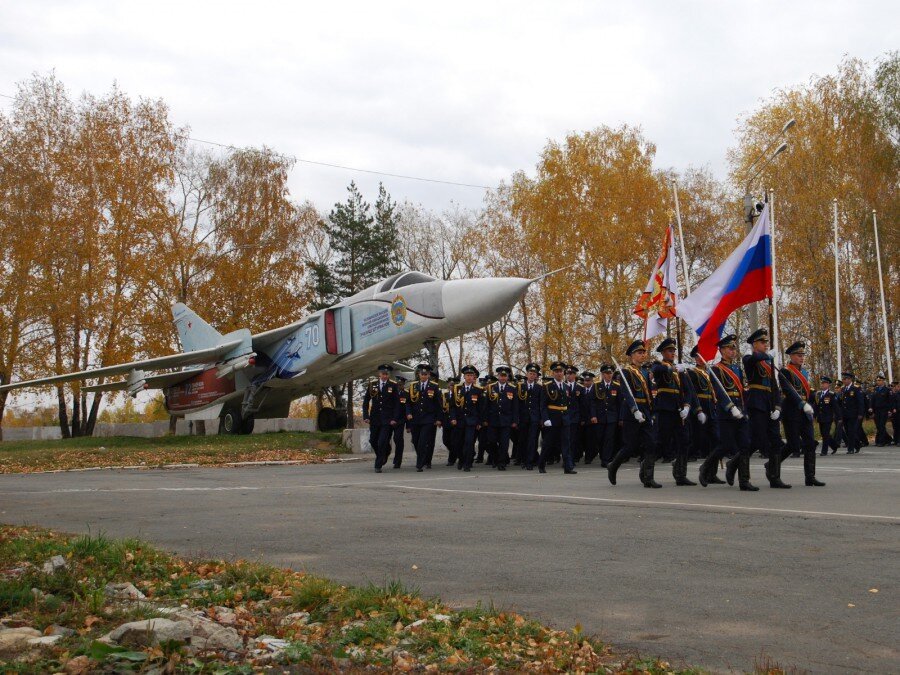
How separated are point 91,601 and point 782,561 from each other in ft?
13.5

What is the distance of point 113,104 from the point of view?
108ft

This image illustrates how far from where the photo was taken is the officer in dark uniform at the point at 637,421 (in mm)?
10922

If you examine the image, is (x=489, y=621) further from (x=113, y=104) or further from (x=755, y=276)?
(x=113, y=104)

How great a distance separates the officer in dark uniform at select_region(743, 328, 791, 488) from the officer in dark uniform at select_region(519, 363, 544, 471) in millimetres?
5088

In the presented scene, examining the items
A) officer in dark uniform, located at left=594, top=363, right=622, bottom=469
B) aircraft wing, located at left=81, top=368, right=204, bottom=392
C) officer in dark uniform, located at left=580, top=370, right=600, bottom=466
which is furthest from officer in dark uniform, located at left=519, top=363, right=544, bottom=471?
aircraft wing, located at left=81, top=368, right=204, bottom=392

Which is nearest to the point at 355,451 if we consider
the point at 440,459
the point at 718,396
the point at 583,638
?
the point at 440,459

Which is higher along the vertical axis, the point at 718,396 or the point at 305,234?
the point at 305,234

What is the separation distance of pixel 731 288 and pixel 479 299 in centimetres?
497

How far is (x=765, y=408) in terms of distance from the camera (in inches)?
400

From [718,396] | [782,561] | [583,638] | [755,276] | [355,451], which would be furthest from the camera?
[355,451]

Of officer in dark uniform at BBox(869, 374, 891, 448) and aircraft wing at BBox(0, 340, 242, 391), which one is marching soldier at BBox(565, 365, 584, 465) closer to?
officer in dark uniform at BBox(869, 374, 891, 448)

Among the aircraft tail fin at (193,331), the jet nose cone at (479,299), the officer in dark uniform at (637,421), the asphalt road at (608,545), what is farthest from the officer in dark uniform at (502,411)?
the aircraft tail fin at (193,331)

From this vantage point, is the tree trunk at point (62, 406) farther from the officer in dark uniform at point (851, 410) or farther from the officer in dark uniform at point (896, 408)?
the officer in dark uniform at point (896, 408)

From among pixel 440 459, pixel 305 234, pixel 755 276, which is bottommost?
pixel 440 459
